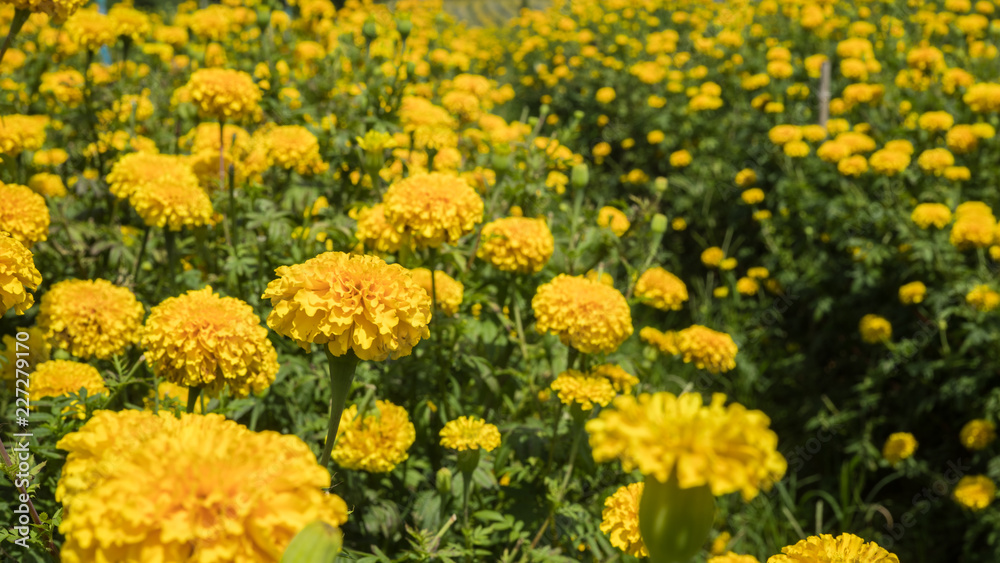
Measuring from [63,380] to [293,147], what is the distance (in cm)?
102

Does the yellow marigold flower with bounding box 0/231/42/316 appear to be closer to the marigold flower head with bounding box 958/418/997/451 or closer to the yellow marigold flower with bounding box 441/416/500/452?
the yellow marigold flower with bounding box 441/416/500/452

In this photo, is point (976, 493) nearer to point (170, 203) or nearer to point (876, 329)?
point (876, 329)

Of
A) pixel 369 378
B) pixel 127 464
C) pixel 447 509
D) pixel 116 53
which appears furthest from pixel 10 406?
pixel 116 53

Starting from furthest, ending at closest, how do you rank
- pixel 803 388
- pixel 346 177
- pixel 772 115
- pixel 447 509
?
pixel 772 115
pixel 803 388
pixel 346 177
pixel 447 509

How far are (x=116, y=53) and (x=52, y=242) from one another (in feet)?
5.24

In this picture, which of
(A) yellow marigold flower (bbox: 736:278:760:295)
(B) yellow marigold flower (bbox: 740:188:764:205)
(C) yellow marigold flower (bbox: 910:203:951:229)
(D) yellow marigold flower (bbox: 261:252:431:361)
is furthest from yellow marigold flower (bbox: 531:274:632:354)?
(B) yellow marigold flower (bbox: 740:188:764:205)

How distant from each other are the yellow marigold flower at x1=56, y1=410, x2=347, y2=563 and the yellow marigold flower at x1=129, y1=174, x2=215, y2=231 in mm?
1234

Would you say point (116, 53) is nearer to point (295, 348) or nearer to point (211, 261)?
point (211, 261)

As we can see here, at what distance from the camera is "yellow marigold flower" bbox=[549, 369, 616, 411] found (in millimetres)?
1641

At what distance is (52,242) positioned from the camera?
2184 millimetres

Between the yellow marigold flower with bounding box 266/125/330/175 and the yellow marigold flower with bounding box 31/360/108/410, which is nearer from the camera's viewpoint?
the yellow marigold flower with bounding box 31/360/108/410

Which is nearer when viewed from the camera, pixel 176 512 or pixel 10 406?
pixel 176 512

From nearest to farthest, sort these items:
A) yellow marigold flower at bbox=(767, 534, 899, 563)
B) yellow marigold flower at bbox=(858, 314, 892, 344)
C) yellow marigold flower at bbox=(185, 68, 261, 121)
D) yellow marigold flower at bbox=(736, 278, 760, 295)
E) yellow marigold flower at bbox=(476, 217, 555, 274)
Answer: yellow marigold flower at bbox=(767, 534, 899, 563) < yellow marigold flower at bbox=(476, 217, 555, 274) < yellow marigold flower at bbox=(185, 68, 261, 121) < yellow marigold flower at bbox=(858, 314, 892, 344) < yellow marigold flower at bbox=(736, 278, 760, 295)

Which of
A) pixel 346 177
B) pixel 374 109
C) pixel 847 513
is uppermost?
pixel 374 109
